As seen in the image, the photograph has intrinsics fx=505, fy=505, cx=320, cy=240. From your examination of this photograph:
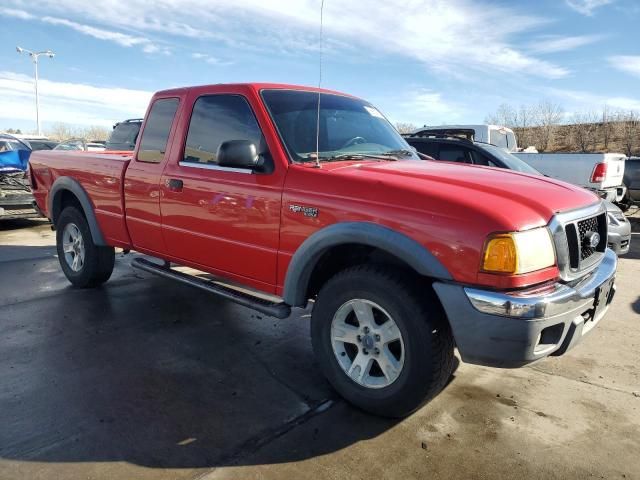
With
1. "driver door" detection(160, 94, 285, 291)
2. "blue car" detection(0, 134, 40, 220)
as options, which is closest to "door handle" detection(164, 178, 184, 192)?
"driver door" detection(160, 94, 285, 291)

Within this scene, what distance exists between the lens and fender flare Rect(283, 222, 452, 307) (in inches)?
106

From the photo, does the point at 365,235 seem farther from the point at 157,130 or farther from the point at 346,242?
the point at 157,130

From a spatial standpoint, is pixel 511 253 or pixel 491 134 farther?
pixel 491 134

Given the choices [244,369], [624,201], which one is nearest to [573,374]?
[244,369]

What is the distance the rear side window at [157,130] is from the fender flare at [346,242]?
1.84 metres

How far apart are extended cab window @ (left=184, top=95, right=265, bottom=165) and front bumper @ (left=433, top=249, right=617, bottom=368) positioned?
1.77m

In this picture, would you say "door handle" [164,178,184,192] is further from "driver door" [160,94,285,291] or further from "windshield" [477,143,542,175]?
"windshield" [477,143,542,175]

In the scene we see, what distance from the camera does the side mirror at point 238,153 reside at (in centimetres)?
329

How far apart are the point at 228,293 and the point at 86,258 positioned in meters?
2.39

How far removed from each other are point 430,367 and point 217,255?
1.84 m

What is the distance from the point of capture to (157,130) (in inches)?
177

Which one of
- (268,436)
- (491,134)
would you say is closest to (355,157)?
(268,436)

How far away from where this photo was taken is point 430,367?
9.09 feet

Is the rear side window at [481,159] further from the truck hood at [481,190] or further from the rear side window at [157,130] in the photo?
the rear side window at [157,130]
